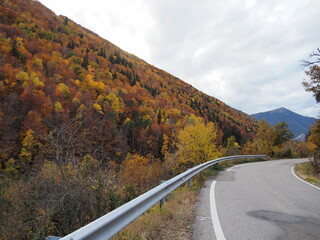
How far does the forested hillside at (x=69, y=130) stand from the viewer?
455 cm

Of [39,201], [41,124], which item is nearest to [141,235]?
[39,201]

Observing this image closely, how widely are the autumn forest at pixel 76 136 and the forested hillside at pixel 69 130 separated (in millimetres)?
31

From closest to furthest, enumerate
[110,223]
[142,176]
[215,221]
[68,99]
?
[110,223] → [215,221] → [142,176] → [68,99]

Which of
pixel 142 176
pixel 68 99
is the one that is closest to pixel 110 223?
pixel 142 176

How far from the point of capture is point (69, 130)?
5777 millimetres

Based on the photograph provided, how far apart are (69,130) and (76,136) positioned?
0.30 m

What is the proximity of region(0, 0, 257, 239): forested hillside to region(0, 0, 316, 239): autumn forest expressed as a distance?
0.10 feet

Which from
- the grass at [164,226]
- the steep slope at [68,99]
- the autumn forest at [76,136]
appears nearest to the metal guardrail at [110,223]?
the grass at [164,226]

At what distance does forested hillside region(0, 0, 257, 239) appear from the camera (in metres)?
4.55

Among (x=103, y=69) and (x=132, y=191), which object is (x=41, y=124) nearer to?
(x=132, y=191)

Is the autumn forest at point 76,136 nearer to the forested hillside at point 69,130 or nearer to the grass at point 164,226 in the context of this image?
the forested hillside at point 69,130

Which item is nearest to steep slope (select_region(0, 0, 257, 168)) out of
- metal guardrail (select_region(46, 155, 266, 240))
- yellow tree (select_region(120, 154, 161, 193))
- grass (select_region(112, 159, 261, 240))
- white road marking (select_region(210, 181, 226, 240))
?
yellow tree (select_region(120, 154, 161, 193))

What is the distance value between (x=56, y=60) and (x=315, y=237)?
377 feet

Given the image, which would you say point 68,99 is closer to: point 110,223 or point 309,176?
point 309,176
